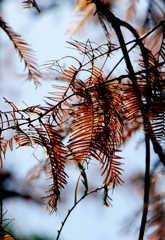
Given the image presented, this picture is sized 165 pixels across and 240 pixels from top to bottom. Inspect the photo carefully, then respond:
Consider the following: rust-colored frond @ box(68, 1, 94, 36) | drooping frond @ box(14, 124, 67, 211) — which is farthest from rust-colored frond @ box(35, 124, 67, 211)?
rust-colored frond @ box(68, 1, 94, 36)

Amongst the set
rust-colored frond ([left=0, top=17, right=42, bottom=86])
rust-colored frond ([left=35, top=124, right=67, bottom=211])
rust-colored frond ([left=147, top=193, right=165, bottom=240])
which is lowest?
rust-colored frond ([left=147, top=193, right=165, bottom=240])

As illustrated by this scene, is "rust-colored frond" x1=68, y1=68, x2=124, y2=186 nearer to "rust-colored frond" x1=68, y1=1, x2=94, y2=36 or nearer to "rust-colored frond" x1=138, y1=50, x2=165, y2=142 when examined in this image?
"rust-colored frond" x1=138, y1=50, x2=165, y2=142

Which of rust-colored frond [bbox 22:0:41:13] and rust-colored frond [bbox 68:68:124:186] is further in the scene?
rust-colored frond [bbox 22:0:41:13]

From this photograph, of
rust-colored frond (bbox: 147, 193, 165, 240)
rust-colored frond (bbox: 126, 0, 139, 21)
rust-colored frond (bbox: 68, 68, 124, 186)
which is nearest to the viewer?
rust-colored frond (bbox: 68, 68, 124, 186)

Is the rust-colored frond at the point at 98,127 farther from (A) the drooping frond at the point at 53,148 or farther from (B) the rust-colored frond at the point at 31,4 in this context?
(B) the rust-colored frond at the point at 31,4

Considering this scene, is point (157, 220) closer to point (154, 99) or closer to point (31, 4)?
point (154, 99)

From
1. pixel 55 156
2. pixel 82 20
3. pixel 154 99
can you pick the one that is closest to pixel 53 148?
pixel 55 156

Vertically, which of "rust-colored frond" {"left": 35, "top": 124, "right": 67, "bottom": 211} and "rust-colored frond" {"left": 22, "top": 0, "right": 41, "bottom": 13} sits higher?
"rust-colored frond" {"left": 22, "top": 0, "right": 41, "bottom": 13}

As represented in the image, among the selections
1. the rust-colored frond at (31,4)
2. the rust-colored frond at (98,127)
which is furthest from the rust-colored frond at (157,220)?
the rust-colored frond at (31,4)

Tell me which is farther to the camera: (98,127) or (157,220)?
(157,220)
